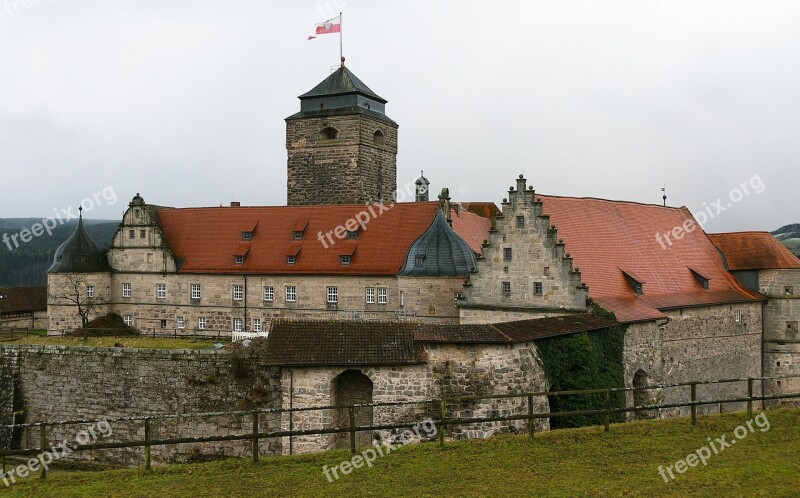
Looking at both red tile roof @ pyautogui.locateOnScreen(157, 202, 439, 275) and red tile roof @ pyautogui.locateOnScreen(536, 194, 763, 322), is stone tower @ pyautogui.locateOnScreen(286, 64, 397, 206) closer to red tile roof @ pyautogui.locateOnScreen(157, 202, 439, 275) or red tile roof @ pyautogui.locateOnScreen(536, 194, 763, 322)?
red tile roof @ pyautogui.locateOnScreen(157, 202, 439, 275)

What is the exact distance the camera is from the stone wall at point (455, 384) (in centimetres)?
2111

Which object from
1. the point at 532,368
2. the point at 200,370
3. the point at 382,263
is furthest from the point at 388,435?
the point at 382,263

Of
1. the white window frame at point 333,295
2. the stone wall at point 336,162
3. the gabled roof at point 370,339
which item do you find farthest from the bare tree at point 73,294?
the gabled roof at point 370,339

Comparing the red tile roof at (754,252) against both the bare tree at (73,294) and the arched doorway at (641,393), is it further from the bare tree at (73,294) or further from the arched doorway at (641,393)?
the bare tree at (73,294)

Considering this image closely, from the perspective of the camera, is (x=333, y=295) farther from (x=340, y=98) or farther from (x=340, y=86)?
(x=340, y=86)

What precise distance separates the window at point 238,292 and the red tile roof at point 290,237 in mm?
803

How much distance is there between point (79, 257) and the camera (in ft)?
142

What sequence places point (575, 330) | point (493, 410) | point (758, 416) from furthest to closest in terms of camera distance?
point (575, 330) < point (493, 410) < point (758, 416)

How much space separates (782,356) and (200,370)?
25.2m

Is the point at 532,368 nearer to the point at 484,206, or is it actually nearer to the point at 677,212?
the point at 677,212

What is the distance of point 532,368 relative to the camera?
22031 mm

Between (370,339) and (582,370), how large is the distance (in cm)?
638

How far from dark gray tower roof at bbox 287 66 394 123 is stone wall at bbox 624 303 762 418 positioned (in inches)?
1022

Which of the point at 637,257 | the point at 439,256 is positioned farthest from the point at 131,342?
the point at 637,257
